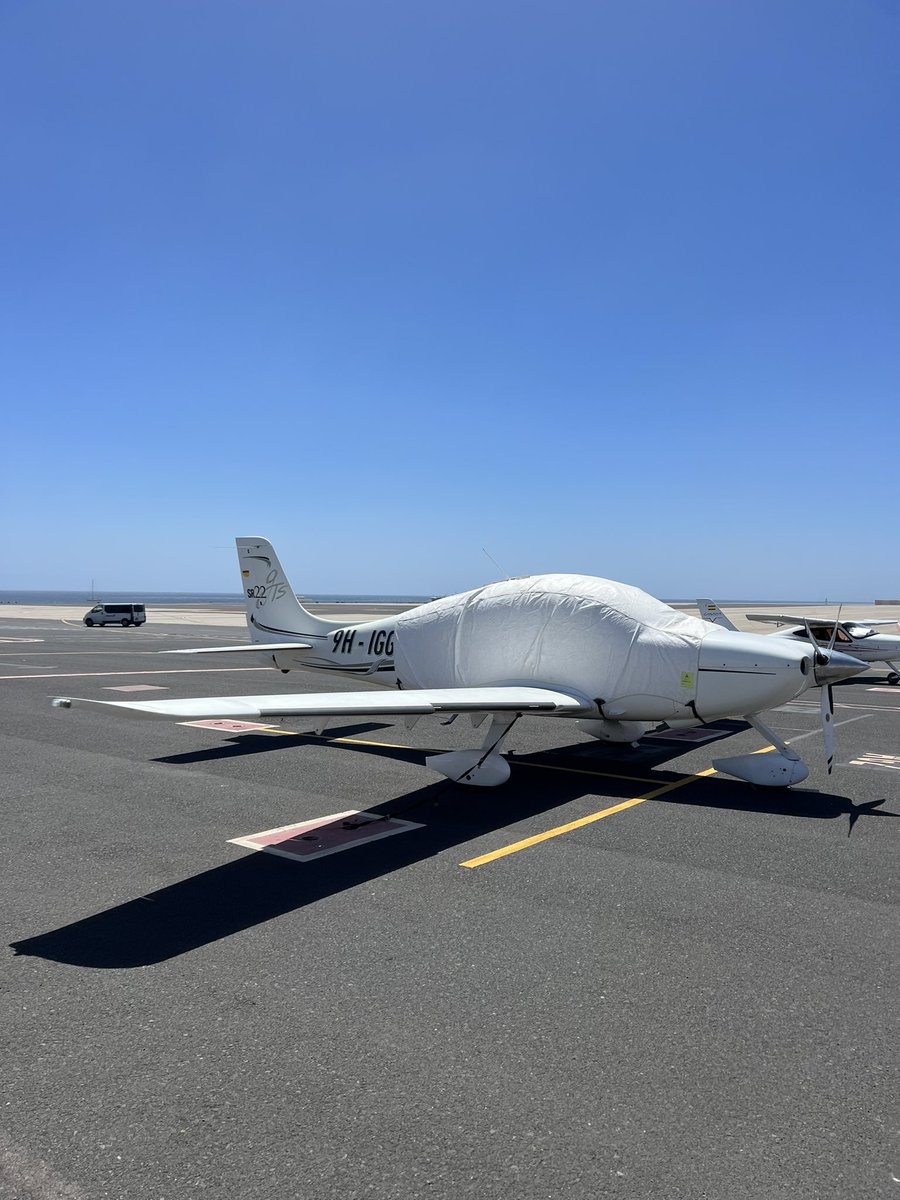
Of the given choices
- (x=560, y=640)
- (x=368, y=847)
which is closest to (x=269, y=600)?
(x=560, y=640)

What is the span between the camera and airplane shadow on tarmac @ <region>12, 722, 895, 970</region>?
5398 mm

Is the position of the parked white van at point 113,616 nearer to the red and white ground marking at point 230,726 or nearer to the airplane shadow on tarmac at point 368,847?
the red and white ground marking at point 230,726

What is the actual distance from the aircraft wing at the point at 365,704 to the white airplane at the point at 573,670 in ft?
0.08

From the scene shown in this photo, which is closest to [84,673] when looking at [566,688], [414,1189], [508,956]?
[566,688]

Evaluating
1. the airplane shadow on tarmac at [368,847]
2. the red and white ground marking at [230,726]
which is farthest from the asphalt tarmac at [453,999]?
the red and white ground marking at [230,726]

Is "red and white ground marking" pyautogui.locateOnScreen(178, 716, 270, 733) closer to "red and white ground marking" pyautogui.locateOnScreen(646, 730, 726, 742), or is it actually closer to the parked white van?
"red and white ground marking" pyautogui.locateOnScreen(646, 730, 726, 742)

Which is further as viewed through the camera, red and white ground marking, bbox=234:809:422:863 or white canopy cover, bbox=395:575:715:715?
white canopy cover, bbox=395:575:715:715

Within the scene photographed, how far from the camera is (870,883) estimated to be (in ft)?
21.7

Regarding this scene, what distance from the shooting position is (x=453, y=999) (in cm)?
460

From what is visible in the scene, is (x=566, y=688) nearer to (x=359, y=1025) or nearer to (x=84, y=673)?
(x=359, y=1025)

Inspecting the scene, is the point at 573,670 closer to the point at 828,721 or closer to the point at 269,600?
the point at 828,721

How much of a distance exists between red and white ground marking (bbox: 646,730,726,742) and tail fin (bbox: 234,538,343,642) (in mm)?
6194

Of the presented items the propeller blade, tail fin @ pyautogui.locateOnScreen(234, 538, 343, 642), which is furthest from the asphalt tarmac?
tail fin @ pyautogui.locateOnScreen(234, 538, 343, 642)

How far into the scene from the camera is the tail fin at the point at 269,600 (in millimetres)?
14625
